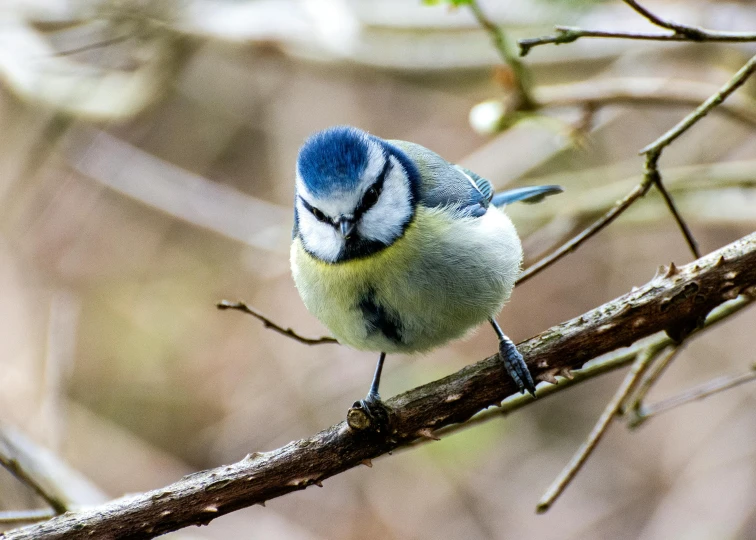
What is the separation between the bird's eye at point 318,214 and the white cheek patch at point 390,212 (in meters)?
0.10

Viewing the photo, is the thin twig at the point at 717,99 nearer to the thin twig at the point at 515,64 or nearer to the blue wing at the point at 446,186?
the blue wing at the point at 446,186

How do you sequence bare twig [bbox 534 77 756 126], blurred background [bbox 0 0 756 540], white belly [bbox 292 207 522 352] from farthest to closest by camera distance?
blurred background [bbox 0 0 756 540] → bare twig [bbox 534 77 756 126] → white belly [bbox 292 207 522 352]

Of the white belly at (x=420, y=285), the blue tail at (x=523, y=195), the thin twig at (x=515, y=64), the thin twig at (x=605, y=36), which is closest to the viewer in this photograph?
the thin twig at (x=605, y=36)

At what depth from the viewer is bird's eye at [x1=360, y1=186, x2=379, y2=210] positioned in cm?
206

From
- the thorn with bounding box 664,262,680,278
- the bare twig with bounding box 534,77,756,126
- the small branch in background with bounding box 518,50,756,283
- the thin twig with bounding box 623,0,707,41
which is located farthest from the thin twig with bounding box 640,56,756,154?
the bare twig with bounding box 534,77,756,126

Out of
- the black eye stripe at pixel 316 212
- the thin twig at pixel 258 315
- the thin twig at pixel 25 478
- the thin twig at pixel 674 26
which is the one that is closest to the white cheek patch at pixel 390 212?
the black eye stripe at pixel 316 212

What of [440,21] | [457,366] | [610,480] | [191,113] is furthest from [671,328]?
[191,113]

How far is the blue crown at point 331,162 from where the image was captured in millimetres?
2031

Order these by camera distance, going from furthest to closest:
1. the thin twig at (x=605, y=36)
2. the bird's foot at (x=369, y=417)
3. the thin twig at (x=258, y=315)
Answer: the thin twig at (x=258, y=315)
the bird's foot at (x=369, y=417)
the thin twig at (x=605, y=36)

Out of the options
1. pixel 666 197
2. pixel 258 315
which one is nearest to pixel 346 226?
pixel 258 315

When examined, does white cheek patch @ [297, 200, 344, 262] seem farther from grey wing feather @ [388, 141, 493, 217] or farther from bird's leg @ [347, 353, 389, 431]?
bird's leg @ [347, 353, 389, 431]

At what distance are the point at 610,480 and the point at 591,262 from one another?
1.41 m

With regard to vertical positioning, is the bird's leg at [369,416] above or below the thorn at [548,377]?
below

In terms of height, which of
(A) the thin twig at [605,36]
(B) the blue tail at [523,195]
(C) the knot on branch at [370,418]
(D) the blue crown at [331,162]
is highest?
(A) the thin twig at [605,36]
